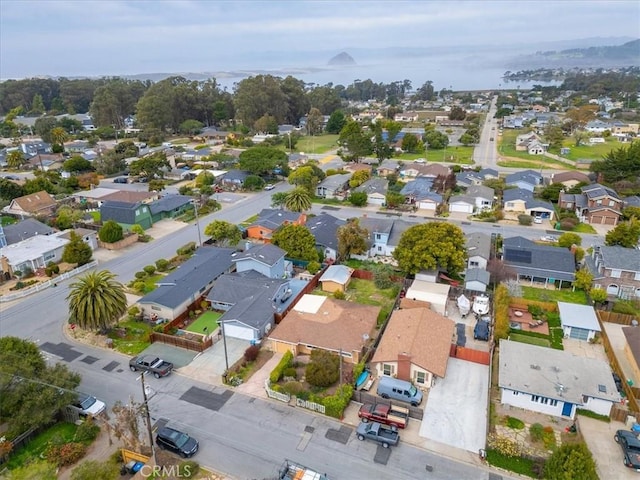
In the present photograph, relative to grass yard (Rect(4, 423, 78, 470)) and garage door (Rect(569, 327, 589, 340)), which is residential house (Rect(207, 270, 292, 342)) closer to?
grass yard (Rect(4, 423, 78, 470))

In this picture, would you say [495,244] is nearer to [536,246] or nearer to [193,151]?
[536,246]

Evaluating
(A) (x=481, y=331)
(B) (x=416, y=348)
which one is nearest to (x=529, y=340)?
(A) (x=481, y=331)

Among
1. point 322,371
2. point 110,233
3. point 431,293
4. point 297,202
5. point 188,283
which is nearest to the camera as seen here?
point 322,371

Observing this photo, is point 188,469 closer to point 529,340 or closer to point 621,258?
point 529,340

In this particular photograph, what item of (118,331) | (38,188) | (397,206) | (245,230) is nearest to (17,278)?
(118,331)

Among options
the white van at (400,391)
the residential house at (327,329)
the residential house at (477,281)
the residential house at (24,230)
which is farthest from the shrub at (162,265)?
the residential house at (477,281)

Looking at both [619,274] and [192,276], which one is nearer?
[619,274]
